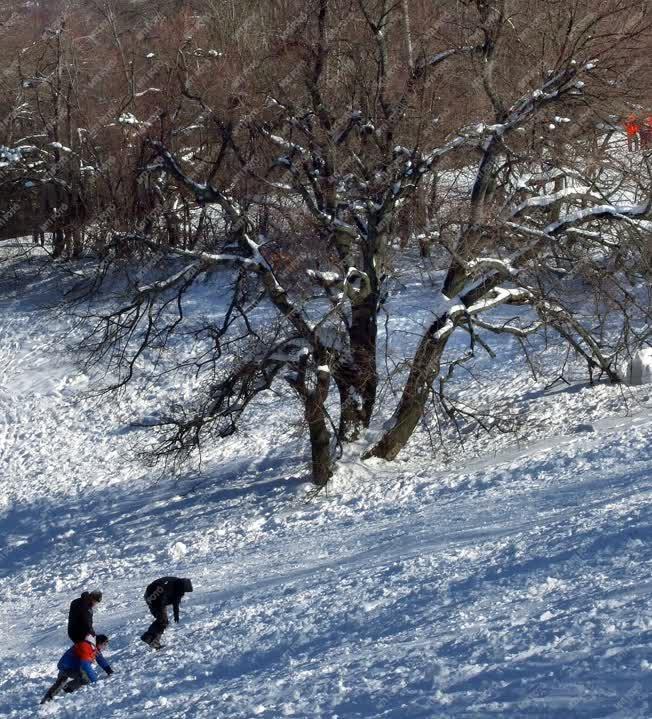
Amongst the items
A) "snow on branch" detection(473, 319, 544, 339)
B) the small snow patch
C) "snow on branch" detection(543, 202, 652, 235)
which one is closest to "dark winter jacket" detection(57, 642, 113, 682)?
the small snow patch

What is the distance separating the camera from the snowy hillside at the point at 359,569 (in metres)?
6.91

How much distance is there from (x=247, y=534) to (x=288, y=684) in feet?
20.4

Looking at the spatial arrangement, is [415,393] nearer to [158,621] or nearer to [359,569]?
[359,569]

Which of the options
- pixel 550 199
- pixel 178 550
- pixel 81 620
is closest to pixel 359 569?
pixel 81 620

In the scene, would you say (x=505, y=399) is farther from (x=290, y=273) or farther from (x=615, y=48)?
(x=615, y=48)

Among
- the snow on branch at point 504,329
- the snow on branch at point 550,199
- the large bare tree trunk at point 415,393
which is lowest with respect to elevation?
the large bare tree trunk at point 415,393

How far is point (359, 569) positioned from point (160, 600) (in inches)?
89.9

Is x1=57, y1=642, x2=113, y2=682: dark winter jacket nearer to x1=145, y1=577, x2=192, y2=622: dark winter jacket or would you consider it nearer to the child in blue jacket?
the child in blue jacket

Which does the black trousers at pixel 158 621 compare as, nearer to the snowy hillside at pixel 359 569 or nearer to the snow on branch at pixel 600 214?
the snowy hillside at pixel 359 569

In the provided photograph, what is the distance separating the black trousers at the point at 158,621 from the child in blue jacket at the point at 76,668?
665 mm

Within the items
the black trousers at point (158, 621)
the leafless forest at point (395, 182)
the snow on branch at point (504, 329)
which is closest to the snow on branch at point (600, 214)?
the leafless forest at point (395, 182)

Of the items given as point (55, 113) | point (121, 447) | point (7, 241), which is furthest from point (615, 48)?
point (7, 241)

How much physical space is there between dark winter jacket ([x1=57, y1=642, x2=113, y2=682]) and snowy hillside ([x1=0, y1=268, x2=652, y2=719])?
0.25m

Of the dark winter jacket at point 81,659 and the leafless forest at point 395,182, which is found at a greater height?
the leafless forest at point 395,182
